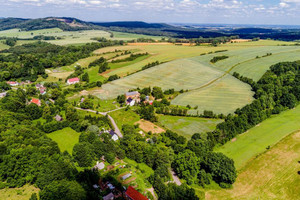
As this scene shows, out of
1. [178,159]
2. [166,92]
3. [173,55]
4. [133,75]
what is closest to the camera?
[178,159]

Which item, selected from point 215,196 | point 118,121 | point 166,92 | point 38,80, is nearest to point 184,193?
point 215,196

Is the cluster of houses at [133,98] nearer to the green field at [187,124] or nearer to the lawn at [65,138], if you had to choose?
the green field at [187,124]

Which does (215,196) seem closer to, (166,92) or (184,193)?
(184,193)

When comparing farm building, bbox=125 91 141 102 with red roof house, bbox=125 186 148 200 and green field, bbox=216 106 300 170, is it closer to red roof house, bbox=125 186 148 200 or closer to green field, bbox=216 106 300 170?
green field, bbox=216 106 300 170

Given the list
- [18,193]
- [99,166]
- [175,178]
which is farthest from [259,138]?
[18,193]

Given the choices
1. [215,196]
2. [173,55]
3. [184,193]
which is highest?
[173,55]

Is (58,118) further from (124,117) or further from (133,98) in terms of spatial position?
(133,98)

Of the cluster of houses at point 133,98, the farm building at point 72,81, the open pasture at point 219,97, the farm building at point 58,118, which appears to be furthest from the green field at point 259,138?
the farm building at point 72,81
